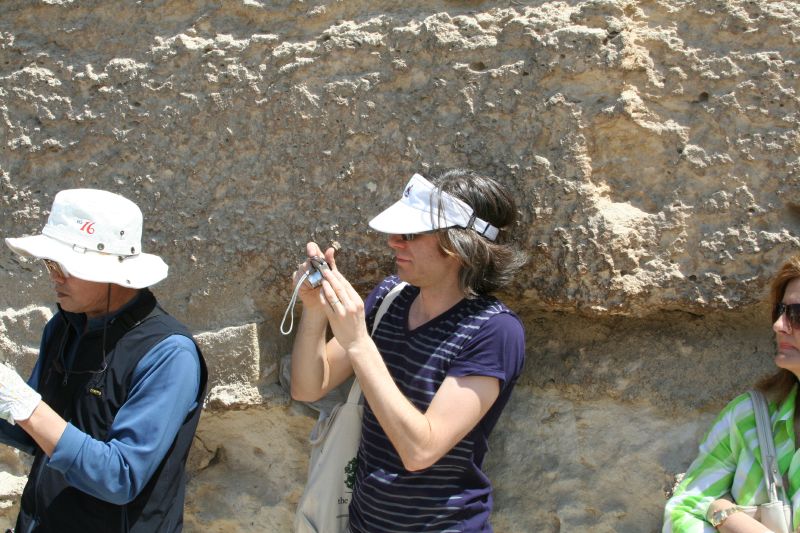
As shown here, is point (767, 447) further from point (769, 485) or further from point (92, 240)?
point (92, 240)

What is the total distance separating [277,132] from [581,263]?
3.13 ft

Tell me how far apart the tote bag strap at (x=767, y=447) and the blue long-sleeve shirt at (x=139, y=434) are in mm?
1241

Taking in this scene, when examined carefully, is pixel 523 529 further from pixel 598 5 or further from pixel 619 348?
pixel 598 5

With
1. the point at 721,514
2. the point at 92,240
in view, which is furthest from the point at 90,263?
the point at 721,514

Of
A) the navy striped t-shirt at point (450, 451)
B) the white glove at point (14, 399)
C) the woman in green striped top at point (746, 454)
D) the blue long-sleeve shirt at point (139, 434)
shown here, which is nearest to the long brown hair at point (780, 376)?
the woman in green striped top at point (746, 454)

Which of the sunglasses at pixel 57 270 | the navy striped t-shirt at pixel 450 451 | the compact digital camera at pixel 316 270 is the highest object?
the sunglasses at pixel 57 270

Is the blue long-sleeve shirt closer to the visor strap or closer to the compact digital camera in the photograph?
the compact digital camera

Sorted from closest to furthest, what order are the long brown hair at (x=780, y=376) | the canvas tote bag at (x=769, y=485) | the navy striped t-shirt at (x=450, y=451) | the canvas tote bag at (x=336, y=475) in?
the canvas tote bag at (x=769, y=485) → the long brown hair at (x=780, y=376) → the navy striped t-shirt at (x=450, y=451) → the canvas tote bag at (x=336, y=475)

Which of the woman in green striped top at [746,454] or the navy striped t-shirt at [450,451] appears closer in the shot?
the woman in green striped top at [746,454]

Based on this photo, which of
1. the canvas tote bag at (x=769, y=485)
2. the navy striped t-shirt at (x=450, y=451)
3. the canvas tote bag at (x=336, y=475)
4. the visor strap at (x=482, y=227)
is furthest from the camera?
the canvas tote bag at (x=336, y=475)

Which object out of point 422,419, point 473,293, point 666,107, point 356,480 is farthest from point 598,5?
point 356,480

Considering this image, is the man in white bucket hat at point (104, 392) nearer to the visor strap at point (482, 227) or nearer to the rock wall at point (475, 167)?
the rock wall at point (475, 167)

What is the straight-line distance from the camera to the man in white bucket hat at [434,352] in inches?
80.4

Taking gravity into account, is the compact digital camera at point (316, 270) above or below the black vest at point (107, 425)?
above
